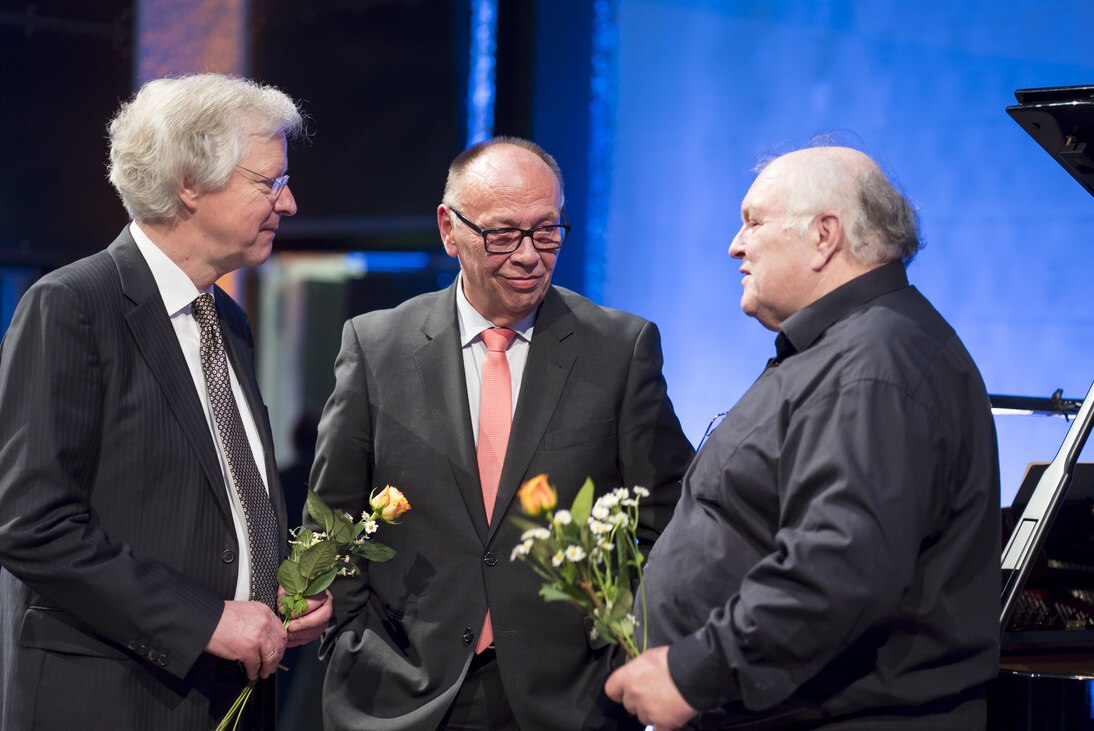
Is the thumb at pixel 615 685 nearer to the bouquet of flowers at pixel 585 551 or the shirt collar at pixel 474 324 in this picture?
the bouquet of flowers at pixel 585 551

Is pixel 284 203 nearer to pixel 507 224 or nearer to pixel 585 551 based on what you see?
pixel 507 224

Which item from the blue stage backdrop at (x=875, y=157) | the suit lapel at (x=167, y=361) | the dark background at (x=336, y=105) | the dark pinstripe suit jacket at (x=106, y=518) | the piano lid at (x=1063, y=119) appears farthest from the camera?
the blue stage backdrop at (x=875, y=157)

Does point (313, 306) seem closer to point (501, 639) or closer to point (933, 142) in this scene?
point (501, 639)

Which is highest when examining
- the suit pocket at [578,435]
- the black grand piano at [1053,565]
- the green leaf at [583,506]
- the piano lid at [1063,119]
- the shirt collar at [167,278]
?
the piano lid at [1063,119]

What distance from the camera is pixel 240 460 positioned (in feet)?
7.41

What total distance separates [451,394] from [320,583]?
1.75 feet

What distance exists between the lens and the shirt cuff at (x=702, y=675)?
69.2 inches

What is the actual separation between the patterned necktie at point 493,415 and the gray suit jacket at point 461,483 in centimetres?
4

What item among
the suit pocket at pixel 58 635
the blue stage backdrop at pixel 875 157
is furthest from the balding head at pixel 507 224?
the blue stage backdrop at pixel 875 157

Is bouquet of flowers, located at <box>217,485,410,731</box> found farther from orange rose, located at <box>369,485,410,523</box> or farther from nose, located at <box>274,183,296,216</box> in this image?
nose, located at <box>274,183,296,216</box>

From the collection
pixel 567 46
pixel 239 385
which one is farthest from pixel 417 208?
pixel 239 385

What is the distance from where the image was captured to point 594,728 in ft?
8.16

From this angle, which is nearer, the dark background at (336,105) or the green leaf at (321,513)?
the green leaf at (321,513)

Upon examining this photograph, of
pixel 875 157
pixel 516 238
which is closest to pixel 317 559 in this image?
pixel 516 238
